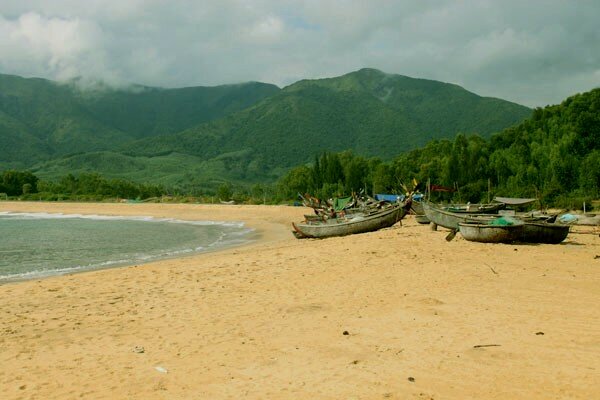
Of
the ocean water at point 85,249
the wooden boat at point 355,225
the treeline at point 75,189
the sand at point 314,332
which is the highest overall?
the treeline at point 75,189

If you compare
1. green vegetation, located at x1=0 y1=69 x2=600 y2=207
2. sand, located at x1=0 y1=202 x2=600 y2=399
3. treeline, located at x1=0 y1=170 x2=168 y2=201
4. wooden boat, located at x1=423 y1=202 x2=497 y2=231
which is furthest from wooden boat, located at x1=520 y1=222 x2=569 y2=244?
treeline, located at x1=0 y1=170 x2=168 y2=201

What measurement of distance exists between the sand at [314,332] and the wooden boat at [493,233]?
10.1 ft

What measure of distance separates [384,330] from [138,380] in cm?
392

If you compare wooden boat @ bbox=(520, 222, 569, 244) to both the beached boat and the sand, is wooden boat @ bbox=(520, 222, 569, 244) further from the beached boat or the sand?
the sand

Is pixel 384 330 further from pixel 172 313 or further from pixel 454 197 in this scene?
pixel 454 197

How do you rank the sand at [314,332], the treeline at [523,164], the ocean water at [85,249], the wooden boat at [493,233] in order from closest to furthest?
the sand at [314,332] → the wooden boat at [493,233] → the ocean water at [85,249] → the treeline at [523,164]

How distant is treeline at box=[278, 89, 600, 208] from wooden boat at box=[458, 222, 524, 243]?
84.3ft

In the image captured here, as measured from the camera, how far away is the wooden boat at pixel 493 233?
59.9 feet

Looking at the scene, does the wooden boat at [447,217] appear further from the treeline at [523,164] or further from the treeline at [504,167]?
the treeline at [523,164]

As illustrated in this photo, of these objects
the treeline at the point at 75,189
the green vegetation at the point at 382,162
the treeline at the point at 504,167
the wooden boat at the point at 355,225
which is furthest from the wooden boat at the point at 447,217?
the treeline at the point at 75,189

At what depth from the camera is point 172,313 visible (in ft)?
32.3

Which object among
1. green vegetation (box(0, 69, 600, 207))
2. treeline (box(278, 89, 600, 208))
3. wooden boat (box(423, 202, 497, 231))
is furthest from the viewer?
green vegetation (box(0, 69, 600, 207))

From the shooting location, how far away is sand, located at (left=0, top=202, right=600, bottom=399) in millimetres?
5973

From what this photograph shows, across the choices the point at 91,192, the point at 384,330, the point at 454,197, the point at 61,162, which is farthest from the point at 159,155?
the point at 384,330
